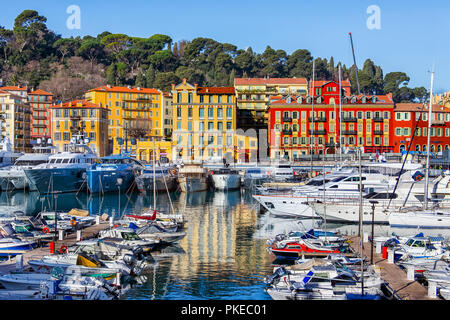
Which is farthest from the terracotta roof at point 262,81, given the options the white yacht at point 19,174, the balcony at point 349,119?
the white yacht at point 19,174

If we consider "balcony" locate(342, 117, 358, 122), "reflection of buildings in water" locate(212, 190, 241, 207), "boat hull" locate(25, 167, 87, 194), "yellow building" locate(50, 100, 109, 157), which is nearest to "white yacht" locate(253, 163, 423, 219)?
"reflection of buildings in water" locate(212, 190, 241, 207)

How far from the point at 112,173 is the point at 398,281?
142 ft

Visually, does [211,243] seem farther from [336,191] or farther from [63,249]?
[336,191]

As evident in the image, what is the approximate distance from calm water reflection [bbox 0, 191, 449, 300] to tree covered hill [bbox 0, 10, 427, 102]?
172 ft

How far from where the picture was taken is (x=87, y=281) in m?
18.5

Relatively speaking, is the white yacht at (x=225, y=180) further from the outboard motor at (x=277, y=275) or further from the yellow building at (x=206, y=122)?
the outboard motor at (x=277, y=275)

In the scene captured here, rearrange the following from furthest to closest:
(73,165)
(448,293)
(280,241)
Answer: (73,165), (280,241), (448,293)

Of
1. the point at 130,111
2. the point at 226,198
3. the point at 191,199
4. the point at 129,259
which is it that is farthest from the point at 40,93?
the point at 129,259

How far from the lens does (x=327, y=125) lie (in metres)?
78.1

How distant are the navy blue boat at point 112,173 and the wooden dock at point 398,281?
3600 centimetres

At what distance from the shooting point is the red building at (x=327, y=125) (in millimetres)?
77938

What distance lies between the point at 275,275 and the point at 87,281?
6314 mm

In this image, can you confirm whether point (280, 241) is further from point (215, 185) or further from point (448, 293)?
point (215, 185)
